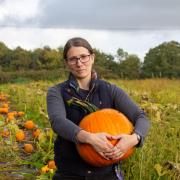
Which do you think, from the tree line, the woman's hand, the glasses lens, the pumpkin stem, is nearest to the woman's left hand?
the woman's hand

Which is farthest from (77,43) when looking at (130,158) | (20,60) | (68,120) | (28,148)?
(20,60)

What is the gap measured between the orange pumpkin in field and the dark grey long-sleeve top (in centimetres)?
8

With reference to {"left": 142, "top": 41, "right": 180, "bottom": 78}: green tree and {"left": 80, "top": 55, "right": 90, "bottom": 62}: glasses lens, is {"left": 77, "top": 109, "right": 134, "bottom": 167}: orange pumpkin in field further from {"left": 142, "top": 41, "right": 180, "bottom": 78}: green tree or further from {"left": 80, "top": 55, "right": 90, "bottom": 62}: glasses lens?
{"left": 142, "top": 41, "right": 180, "bottom": 78}: green tree

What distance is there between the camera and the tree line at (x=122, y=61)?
4462cm

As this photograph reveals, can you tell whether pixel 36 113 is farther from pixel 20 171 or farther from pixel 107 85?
pixel 107 85

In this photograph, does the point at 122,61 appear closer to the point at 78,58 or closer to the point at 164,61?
the point at 164,61

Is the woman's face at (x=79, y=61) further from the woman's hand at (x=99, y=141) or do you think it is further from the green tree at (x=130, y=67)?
the green tree at (x=130, y=67)

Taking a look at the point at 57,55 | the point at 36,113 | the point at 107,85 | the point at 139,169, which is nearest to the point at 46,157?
the point at 139,169

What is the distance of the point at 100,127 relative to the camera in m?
3.08

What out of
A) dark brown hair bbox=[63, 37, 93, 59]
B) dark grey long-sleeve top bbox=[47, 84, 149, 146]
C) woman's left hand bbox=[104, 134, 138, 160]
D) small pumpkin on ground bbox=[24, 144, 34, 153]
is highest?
dark brown hair bbox=[63, 37, 93, 59]

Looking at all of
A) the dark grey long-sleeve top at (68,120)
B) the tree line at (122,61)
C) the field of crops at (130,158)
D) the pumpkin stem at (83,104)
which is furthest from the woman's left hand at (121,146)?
the tree line at (122,61)

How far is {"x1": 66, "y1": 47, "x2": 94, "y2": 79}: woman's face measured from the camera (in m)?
3.22

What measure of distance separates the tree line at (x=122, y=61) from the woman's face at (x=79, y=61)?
38.7 m

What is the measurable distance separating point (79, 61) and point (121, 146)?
673 mm
